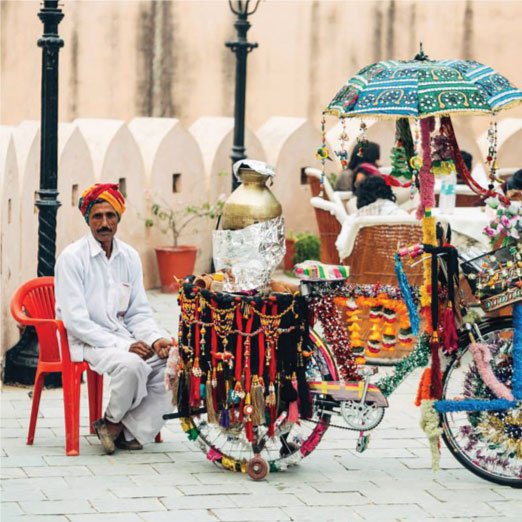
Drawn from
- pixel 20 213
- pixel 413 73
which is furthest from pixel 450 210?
pixel 413 73

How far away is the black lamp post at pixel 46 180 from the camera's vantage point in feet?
24.4

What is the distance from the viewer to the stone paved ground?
5305mm

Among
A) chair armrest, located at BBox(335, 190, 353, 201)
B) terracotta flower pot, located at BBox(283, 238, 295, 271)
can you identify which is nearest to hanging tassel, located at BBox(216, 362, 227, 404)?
chair armrest, located at BBox(335, 190, 353, 201)

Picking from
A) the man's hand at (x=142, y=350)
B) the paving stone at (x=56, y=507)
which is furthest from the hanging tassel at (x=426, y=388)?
the paving stone at (x=56, y=507)

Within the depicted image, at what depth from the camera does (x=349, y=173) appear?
11406mm

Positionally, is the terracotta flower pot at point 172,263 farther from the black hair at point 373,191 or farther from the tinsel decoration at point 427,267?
the tinsel decoration at point 427,267

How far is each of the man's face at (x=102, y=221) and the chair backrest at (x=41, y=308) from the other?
21.6 inches

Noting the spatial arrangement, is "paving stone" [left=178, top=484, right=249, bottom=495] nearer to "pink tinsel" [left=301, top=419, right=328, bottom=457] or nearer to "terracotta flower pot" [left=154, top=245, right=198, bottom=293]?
"pink tinsel" [left=301, top=419, right=328, bottom=457]

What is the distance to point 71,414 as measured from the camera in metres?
6.11

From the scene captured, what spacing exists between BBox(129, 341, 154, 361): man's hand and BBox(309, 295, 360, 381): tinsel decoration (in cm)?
95

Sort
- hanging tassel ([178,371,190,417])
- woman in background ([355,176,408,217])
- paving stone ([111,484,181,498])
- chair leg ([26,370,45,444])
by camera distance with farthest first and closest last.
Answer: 1. woman in background ([355,176,408,217])
2. chair leg ([26,370,45,444])
3. hanging tassel ([178,371,190,417])
4. paving stone ([111,484,181,498])

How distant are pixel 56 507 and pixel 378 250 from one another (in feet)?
12.2

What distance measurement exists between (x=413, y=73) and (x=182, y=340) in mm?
1602

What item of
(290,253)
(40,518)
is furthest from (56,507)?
(290,253)
